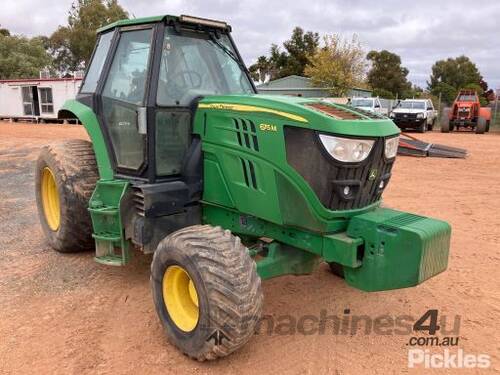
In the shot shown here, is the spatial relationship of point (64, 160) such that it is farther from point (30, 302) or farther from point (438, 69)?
point (438, 69)

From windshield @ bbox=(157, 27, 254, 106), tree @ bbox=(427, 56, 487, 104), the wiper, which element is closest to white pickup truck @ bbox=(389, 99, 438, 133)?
the wiper

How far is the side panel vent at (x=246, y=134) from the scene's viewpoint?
11.4 ft

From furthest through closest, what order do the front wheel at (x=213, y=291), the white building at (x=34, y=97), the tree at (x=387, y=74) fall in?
the tree at (x=387, y=74) < the white building at (x=34, y=97) < the front wheel at (x=213, y=291)

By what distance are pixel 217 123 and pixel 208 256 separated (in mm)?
1142

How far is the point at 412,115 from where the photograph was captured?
880 inches

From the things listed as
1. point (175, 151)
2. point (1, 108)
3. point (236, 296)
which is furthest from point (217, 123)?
point (1, 108)

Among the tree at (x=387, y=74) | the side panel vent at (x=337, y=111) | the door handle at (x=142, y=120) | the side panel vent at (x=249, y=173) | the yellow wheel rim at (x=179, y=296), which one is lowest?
the yellow wheel rim at (x=179, y=296)

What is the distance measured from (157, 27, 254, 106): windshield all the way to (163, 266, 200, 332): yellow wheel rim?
1331 millimetres

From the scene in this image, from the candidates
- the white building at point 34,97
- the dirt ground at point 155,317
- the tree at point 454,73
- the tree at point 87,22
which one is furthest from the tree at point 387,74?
the dirt ground at point 155,317

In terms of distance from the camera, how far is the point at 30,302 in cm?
403

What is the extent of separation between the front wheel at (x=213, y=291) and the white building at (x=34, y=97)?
72.6 feet

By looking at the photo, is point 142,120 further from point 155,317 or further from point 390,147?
point 390,147

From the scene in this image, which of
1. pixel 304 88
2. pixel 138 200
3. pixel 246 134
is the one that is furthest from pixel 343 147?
pixel 304 88

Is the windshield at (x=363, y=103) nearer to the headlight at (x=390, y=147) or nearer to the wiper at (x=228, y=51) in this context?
the wiper at (x=228, y=51)
